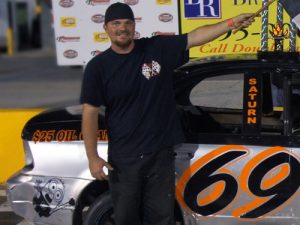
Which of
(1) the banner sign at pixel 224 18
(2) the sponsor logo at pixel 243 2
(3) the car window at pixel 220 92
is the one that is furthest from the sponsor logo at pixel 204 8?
(3) the car window at pixel 220 92

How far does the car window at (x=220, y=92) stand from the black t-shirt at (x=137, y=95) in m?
0.73

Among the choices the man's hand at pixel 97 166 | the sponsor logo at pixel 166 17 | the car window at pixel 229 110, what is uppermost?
the sponsor logo at pixel 166 17

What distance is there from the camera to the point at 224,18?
8.09 meters

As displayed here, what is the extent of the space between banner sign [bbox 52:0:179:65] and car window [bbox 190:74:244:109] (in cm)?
335

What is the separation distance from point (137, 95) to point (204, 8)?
15.0ft

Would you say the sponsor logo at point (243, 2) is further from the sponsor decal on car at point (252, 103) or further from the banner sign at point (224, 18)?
the sponsor decal on car at point (252, 103)

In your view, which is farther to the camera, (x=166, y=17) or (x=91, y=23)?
(x=91, y=23)

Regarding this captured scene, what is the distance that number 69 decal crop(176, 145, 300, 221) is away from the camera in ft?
13.8

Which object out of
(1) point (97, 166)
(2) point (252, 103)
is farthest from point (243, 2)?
(1) point (97, 166)

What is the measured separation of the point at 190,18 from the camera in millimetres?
8211

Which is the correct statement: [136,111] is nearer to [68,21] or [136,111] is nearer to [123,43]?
[123,43]

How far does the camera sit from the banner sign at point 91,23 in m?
8.32

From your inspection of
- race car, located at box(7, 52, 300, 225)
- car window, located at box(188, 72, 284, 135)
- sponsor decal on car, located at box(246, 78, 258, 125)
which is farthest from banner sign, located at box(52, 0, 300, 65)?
sponsor decal on car, located at box(246, 78, 258, 125)

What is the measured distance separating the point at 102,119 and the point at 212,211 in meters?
1.02
